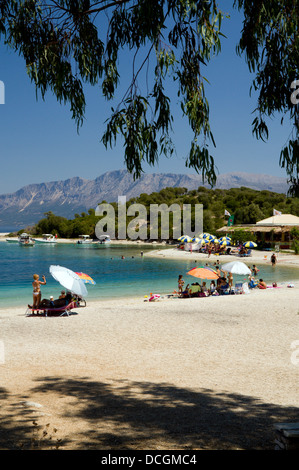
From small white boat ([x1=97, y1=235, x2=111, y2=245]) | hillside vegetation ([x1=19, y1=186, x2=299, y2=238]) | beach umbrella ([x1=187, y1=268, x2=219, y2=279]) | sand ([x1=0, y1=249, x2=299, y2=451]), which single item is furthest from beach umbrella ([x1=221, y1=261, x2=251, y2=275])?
small white boat ([x1=97, y1=235, x2=111, y2=245])

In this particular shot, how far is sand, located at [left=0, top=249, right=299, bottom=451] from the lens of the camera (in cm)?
499

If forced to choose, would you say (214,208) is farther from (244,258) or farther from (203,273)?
(203,273)

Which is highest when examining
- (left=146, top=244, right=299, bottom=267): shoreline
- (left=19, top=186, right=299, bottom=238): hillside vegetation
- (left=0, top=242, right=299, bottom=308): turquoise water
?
(left=19, top=186, right=299, bottom=238): hillside vegetation

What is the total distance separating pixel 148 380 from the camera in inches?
310

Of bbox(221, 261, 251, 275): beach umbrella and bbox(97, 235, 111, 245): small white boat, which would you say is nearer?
bbox(221, 261, 251, 275): beach umbrella

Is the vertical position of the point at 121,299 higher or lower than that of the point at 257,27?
lower

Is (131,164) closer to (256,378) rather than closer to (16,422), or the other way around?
(16,422)

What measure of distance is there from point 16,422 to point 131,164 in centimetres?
378

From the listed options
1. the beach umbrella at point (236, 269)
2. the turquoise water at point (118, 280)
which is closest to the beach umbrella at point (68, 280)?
the turquoise water at point (118, 280)

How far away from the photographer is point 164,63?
5211 mm

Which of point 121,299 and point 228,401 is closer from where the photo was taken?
point 228,401

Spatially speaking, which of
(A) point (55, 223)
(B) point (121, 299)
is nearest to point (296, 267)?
(B) point (121, 299)

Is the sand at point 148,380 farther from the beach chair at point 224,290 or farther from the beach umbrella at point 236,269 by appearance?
the beach umbrella at point 236,269

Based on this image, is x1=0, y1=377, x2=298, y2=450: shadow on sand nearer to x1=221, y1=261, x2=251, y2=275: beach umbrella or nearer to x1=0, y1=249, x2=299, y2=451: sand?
x1=0, y1=249, x2=299, y2=451: sand
